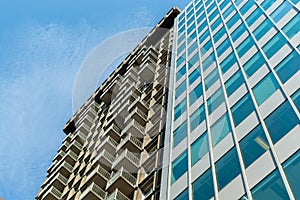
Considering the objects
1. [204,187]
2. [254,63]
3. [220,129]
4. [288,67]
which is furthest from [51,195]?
[288,67]

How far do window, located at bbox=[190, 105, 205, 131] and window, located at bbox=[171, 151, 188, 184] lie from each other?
6.67 ft

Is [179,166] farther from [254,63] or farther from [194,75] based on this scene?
[194,75]

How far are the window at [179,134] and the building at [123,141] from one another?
1615 millimetres

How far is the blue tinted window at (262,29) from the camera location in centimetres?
2635

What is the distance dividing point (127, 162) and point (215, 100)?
7355mm

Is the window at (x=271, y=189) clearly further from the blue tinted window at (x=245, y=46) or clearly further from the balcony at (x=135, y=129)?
the balcony at (x=135, y=129)

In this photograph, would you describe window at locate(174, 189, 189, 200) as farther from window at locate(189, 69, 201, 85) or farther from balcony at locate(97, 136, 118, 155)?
balcony at locate(97, 136, 118, 155)

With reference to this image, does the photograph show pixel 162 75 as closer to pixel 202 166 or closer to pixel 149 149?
pixel 149 149

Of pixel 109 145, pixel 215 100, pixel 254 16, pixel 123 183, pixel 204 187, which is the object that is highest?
pixel 254 16

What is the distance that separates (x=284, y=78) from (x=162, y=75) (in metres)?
18.8

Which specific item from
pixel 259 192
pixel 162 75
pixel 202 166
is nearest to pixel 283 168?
pixel 259 192

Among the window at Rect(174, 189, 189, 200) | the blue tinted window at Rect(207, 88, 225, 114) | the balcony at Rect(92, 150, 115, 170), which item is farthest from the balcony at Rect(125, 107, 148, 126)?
the window at Rect(174, 189, 189, 200)

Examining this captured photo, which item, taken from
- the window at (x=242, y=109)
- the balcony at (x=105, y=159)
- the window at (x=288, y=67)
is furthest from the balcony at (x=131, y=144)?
the window at (x=288, y=67)

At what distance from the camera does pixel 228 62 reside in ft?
87.7
